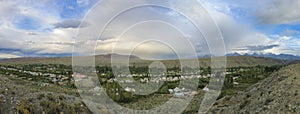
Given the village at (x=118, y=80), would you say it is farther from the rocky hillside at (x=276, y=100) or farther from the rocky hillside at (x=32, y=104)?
the rocky hillside at (x=32, y=104)

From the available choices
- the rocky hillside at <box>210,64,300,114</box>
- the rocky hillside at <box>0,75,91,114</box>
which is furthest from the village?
the rocky hillside at <box>0,75,91,114</box>

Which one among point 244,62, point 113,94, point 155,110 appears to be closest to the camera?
point 155,110

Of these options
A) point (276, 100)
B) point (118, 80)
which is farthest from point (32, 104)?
point (118, 80)

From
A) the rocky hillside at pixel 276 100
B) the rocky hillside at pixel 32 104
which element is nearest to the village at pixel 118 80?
the rocky hillside at pixel 276 100

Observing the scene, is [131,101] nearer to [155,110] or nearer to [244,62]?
[155,110]

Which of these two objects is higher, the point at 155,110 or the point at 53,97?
the point at 53,97

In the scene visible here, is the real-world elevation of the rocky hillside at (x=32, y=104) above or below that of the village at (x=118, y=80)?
above

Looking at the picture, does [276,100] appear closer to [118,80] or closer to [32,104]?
[32,104]

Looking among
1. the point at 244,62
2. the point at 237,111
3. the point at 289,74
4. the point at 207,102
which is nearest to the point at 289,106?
the point at 237,111

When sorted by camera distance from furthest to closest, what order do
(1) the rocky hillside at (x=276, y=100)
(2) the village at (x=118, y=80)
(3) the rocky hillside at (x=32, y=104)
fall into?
(2) the village at (x=118, y=80), (3) the rocky hillside at (x=32, y=104), (1) the rocky hillside at (x=276, y=100)

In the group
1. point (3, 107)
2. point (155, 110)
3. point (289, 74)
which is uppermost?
point (289, 74)

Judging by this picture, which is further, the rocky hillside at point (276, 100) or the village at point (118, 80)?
the village at point (118, 80)
